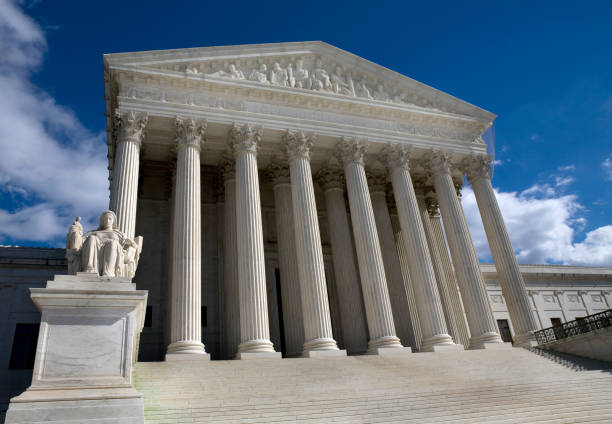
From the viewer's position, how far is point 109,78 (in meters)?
24.7

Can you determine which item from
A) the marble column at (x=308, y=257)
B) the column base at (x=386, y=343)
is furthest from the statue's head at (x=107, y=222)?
the column base at (x=386, y=343)

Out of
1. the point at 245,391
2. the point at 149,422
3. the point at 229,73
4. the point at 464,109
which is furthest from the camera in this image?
the point at 464,109

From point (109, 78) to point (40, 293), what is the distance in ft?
60.4

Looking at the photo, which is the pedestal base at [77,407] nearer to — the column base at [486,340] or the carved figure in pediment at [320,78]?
the column base at [486,340]

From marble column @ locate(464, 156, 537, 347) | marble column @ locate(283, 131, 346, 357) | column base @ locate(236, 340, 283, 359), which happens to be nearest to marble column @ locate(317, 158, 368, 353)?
marble column @ locate(283, 131, 346, 357)

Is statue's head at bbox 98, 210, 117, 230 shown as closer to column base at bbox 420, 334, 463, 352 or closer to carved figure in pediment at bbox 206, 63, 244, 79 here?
carved figure in pediment at bbox 206, 63, 244, 79

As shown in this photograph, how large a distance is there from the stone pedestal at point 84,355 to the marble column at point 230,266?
1440 cm

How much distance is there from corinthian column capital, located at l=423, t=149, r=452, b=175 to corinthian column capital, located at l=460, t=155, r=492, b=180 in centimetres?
204

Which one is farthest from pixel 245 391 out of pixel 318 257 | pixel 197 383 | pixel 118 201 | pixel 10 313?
pixel 10 313

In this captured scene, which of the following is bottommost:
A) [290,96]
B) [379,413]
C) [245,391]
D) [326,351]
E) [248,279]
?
[379,413]

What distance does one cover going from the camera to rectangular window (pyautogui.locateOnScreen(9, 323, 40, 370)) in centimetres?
2433

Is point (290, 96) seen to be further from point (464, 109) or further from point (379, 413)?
point (379, 413)

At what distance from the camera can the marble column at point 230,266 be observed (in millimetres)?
24391

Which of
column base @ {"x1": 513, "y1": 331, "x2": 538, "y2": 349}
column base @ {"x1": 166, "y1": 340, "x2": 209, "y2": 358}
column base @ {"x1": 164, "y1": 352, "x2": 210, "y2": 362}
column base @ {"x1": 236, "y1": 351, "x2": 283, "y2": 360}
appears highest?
column base @ {"x1": 166, "y1": 340, "x2": 209, "y2": 358}
